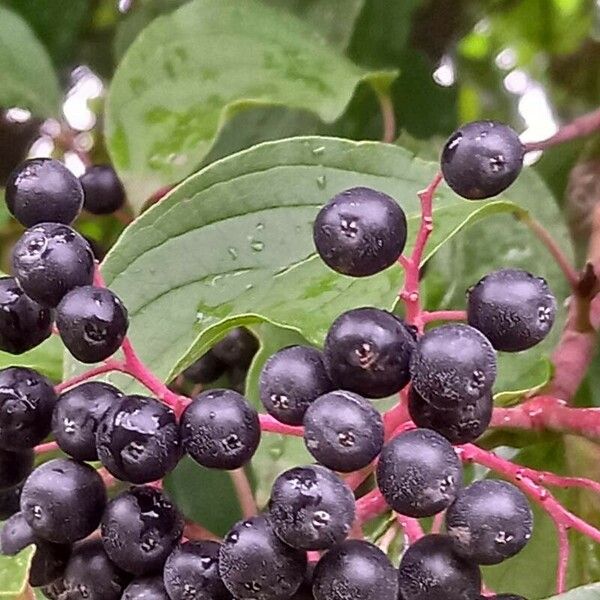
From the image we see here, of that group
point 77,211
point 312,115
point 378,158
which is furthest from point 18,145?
point 77,211

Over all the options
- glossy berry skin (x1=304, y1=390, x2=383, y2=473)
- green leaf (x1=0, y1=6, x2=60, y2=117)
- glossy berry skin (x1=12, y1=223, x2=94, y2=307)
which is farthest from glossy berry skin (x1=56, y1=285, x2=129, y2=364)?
green leaf (x1=0, y1=6, x2=60, y2=117)

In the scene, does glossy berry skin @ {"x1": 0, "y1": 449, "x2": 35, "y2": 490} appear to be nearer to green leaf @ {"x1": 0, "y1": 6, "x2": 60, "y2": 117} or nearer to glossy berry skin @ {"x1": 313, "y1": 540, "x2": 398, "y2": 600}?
glossy berry skin @ {"x1": 313, "y1": 540, "x2": 398, "y2": 600}

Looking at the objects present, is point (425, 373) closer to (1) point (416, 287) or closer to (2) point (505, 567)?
(1) point (416, 287)

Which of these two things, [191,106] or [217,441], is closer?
[217,441]

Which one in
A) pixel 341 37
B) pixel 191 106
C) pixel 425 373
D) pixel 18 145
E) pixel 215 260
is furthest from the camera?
pixel 18 145

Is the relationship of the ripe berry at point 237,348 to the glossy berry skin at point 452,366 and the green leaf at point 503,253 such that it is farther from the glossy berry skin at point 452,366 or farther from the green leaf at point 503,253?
the glossy berry skin at point 452,366

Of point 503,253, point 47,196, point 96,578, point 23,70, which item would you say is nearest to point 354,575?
point 96,578

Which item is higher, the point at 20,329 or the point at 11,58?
the point at 11,58
